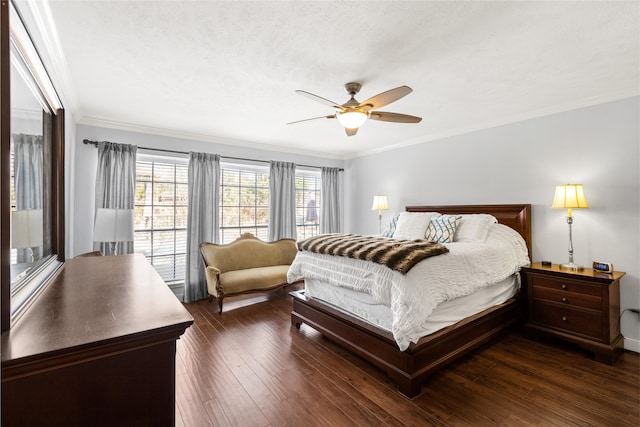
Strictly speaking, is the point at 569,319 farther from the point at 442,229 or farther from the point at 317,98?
the point at 317,98

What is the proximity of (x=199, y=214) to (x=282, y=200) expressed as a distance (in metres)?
1.42

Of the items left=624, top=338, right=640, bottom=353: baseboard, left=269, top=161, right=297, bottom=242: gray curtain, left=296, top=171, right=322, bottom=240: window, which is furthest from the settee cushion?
left=624, top=338, right=640, bottom=353: baseboard

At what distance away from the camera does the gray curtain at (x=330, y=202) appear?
19.1 ft

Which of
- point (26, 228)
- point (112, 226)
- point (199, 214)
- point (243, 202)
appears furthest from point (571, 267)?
point (112, 226)

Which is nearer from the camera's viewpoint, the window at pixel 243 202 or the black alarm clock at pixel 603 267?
the black alarm clock at pixel 603 267

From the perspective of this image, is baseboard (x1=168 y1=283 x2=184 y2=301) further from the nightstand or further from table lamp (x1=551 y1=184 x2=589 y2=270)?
table lamp (x1=551 y1=184 x2=589 y2=270)

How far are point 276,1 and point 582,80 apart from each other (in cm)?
280

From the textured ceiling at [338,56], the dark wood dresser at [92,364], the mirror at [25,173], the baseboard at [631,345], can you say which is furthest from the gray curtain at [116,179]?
the baseboard at [631,345]

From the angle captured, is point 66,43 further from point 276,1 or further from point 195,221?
point 195,221

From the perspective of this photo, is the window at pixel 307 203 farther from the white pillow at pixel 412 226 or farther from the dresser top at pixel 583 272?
the dresser top at pixel 583 272

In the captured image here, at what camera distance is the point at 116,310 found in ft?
3.35

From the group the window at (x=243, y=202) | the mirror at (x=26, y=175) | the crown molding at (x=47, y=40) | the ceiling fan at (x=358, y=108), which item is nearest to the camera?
the mirror at (x=26, y=175)

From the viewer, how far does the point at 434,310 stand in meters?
2.32

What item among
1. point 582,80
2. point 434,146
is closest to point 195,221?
point 434,146
